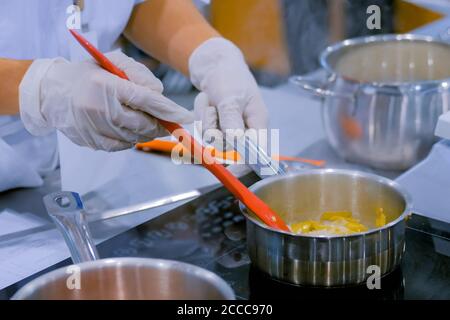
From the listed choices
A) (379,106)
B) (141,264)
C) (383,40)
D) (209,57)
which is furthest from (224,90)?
(141,264)

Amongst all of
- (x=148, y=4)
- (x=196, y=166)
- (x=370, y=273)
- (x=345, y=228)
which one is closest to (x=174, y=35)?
(x=148, y=4)

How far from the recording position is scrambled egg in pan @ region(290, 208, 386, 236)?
1187 mm

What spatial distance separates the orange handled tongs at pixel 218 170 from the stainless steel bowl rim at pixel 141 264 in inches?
10.9

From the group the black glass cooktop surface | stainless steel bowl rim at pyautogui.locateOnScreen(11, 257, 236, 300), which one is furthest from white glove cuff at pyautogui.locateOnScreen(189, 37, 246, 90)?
stainless steel bowl rim at pyautogui.locateOnScreen(11, 257, 236, 300)

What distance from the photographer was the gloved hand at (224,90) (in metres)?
1.45

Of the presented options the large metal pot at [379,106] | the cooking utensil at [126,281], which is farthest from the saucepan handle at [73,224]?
the large metal pot at [379,106]

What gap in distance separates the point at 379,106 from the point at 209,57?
0.39m

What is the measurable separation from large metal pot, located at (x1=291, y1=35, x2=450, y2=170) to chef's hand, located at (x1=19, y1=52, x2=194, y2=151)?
0.43 meters

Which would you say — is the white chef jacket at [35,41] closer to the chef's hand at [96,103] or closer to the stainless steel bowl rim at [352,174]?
the chef's hand at [96,103]

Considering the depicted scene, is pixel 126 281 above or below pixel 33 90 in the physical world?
below

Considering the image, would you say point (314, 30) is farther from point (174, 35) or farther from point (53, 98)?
point (53, 98)

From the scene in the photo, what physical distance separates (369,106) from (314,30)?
134cm

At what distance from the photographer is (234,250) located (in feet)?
4.15

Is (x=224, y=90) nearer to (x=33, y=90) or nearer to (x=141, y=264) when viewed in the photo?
(x=33, y=90)
